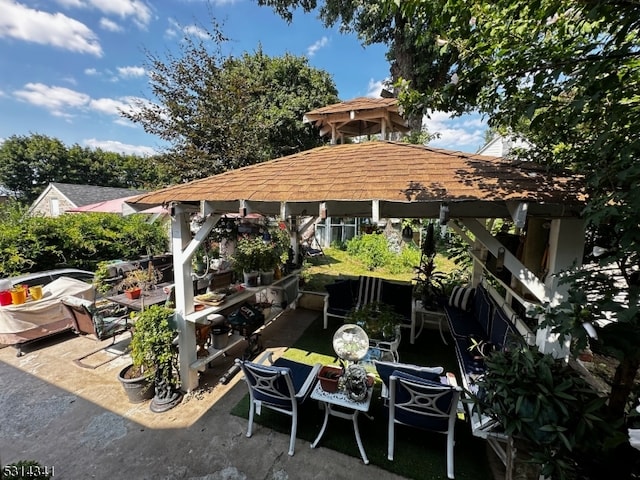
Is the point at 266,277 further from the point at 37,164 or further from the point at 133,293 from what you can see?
the point at 37,164

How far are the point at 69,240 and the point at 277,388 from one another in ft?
33.4

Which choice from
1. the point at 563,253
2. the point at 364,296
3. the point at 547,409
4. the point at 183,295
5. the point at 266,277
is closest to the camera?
the point at 547,409

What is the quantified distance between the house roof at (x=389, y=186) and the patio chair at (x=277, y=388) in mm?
1792

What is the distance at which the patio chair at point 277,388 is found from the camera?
2994 millimetres

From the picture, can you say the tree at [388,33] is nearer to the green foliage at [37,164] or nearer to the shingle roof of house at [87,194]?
the shingle roof of house at [87,194]

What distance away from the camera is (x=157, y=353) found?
3.77 meters

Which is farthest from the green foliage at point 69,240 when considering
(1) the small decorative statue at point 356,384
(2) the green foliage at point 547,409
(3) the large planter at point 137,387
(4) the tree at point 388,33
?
(4) the tree at point 388,33

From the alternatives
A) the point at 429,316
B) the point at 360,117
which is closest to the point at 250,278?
the point at 429,316

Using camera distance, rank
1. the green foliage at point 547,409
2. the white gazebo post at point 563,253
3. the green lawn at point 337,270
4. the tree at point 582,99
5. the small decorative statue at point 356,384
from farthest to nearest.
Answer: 1. the green lawn at point 337,270
2. the small decorative statue at point 356,384
3. the white gazebo post at point 563,253
4. the green foliage at point 547,409
5. the tree at point 582,99

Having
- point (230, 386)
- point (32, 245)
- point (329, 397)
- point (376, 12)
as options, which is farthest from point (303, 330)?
point (376, 12)

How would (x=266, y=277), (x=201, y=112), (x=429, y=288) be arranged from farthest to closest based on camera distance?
(x=201, y=112), (x=429, y=288), (x=266, y=277)

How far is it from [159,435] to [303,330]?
10.7 ft

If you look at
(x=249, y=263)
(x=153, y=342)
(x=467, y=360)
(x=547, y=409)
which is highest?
(x=249, y=263)

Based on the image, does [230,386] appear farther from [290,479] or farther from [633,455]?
[633,455]
